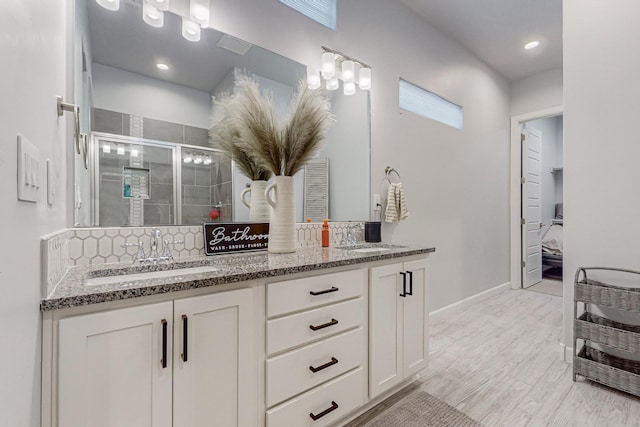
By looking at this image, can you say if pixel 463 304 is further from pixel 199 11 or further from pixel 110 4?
pixel 110 4

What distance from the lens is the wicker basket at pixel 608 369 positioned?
169cm

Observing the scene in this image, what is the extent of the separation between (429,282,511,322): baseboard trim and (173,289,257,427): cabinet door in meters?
2.20

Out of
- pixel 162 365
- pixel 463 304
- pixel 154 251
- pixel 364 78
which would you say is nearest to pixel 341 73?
pixel 364 78

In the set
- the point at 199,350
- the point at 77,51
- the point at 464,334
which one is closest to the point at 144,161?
the point at 77,51

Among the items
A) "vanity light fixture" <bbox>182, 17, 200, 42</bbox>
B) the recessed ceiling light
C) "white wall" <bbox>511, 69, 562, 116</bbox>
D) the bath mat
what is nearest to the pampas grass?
"vanity light fixture" <bbox>182, 17, 200, 42</bbox>

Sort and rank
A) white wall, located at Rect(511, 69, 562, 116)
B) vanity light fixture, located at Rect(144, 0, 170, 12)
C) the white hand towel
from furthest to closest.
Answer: white wall, located at Rect(511, 69, 562, 116) → the white hand towel → vanity light fixture, located at Rect(144, 0, 170, 12)

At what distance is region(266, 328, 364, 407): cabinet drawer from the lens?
3.90 ft

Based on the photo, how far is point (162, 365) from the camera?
94 cm

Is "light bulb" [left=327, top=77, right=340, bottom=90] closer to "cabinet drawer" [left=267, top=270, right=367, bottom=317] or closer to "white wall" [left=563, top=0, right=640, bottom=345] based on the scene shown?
"cabinet drawer" [left=267, top=270, right=367, bottom=317]

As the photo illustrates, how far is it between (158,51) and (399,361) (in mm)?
2146

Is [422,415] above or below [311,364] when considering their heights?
below

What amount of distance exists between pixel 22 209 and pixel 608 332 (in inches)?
107

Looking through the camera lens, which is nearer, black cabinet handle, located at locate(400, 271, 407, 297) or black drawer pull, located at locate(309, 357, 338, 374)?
black drawer pull, located at locate(309, 357, 338, 374)

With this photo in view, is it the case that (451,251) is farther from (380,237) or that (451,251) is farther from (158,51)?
(158,51)
